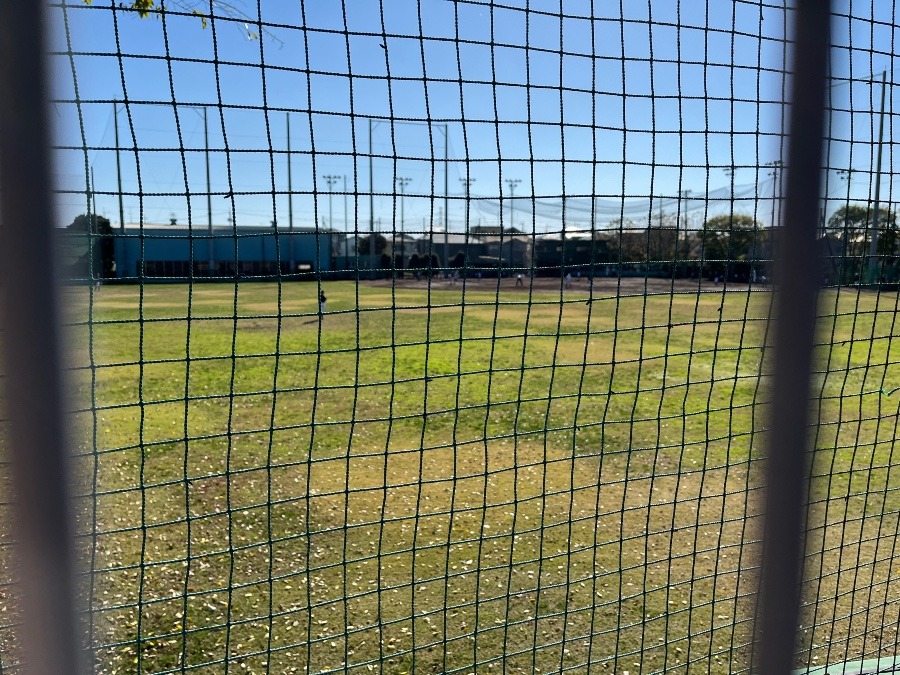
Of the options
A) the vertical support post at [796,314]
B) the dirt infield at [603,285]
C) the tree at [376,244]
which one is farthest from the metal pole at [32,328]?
the tree at [376,244]

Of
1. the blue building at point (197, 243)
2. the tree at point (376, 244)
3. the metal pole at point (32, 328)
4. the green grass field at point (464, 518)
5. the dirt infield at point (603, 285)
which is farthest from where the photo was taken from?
the tree at point (376, 244)

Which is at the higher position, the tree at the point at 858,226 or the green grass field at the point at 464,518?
the tree at the point at 858,226

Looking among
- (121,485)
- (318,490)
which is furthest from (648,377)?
(121,485)

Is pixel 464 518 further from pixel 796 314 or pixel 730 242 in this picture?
pixel 796 314

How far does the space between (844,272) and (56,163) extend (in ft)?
9.31

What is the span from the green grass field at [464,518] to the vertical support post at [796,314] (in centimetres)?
6

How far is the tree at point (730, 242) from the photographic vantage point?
2.37m

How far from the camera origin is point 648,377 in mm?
10289

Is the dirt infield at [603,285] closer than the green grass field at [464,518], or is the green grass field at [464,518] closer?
the green grass field at [464,518]

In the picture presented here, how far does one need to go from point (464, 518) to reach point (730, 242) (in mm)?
2732

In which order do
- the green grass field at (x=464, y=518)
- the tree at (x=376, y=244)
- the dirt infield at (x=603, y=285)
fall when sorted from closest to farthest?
the green grass field at (x=464, y=518), the dirt infield at (x=603, y=285), the tree at (x=376, y=244)

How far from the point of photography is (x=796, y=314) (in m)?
0.75

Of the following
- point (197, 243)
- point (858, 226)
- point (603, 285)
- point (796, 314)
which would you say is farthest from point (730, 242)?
point (603, 285)

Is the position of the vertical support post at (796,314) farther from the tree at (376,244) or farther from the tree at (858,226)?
the tree at (858,226)
